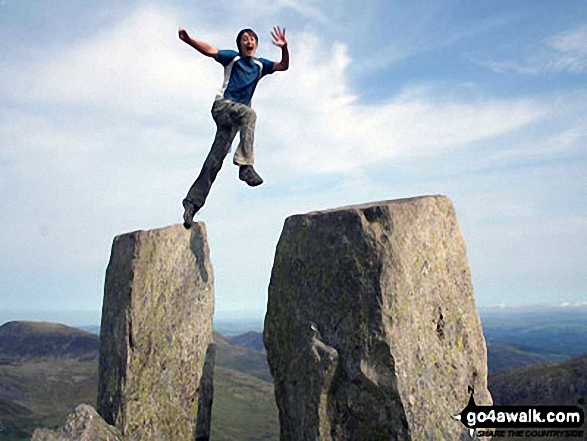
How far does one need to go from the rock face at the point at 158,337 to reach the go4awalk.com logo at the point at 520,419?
8428 millimetres

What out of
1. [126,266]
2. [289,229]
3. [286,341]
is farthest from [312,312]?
[126,266]

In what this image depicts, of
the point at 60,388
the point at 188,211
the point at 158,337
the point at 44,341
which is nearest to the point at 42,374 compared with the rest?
the point at 60,388

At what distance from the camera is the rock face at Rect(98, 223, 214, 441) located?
15633mm

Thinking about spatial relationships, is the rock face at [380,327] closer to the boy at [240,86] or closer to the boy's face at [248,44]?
the boy at [240,86]

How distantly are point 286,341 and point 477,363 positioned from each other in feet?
15.6

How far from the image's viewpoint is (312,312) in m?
12.8

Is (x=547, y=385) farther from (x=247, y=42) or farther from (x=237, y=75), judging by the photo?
(x=247, y=42)

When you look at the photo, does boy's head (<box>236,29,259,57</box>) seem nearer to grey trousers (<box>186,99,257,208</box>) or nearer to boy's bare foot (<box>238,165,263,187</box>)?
grey trousers (<box>186,99,257,208</box>)

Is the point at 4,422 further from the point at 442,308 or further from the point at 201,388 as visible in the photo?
the point at 442,308

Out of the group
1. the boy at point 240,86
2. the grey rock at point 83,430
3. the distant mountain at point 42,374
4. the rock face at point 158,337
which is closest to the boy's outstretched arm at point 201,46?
the boy at point 240,86

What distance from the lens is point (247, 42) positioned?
15.4 m

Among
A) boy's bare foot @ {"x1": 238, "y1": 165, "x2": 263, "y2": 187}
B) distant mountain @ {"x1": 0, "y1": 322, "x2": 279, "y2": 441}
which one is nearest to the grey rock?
boy's bare foot @ {"x1": 238, "y1": 165, "x2": 263, "y2": 187}

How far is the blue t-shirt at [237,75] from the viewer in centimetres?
1545

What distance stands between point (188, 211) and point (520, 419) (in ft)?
36.2
